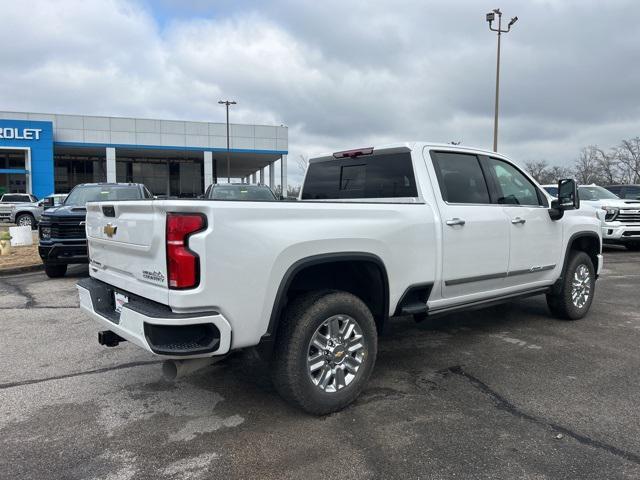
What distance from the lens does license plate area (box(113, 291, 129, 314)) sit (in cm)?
348

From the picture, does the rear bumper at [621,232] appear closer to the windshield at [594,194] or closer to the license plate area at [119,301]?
the windshield at [594,194]

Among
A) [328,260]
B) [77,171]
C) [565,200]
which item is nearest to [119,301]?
[328,260]

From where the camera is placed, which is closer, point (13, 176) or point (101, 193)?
point (101, 193)

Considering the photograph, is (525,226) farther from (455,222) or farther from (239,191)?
(239,191)

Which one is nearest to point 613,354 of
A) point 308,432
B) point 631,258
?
point 308,432

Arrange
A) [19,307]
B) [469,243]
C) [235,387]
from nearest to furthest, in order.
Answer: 1. [235,387]
2. [469,243]
3. [19,307]

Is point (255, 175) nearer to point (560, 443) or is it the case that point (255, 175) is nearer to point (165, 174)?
point (165, 174)

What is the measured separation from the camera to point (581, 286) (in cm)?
613

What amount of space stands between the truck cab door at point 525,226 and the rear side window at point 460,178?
0.60 feet

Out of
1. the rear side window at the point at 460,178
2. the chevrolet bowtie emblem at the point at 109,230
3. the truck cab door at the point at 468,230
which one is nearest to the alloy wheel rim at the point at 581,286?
the truck cab door at the point at 468,230

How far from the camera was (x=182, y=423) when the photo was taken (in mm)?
3475

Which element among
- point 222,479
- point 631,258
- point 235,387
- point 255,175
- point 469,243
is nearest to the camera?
point 222,479

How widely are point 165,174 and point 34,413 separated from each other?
52255 millimetres

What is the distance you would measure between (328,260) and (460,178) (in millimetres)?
1915
